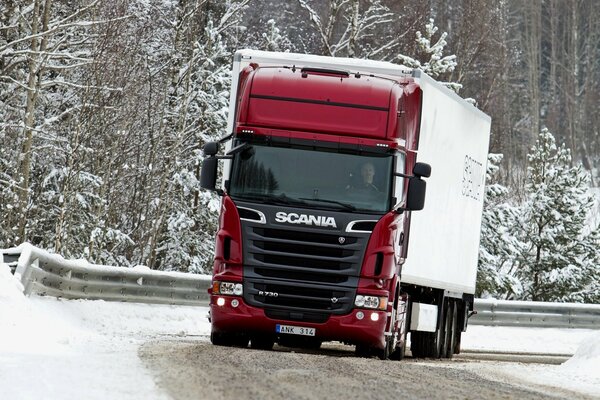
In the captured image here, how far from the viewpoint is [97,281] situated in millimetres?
19938

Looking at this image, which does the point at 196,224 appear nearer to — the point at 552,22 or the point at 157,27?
the point at 157,27

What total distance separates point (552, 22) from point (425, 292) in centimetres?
5680

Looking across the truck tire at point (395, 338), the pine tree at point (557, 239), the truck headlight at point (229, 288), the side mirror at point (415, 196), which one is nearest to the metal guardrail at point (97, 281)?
the truck headlight at point (229, 288)

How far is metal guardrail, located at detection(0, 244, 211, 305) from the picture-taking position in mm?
17375

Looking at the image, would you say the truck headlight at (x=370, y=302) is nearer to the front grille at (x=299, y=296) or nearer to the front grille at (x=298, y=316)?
the front grille at (x=299, y=296)

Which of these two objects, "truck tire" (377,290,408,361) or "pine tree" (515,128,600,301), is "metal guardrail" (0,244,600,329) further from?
"pine tree" (515,128,600,301)

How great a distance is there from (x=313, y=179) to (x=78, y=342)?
3.20m

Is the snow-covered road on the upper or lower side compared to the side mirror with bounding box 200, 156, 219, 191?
lower

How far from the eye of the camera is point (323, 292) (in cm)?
1545

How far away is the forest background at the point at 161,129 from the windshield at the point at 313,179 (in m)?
9.10

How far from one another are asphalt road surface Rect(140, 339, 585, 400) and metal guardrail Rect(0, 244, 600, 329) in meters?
3.44

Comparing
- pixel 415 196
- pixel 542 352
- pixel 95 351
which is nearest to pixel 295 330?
pixel 415 196

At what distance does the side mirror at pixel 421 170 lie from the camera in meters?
15.6

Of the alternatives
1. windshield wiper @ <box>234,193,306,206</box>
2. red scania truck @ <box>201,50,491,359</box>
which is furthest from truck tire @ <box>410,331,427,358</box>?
windshield wiper @ <box>234,193,306,206</box>
